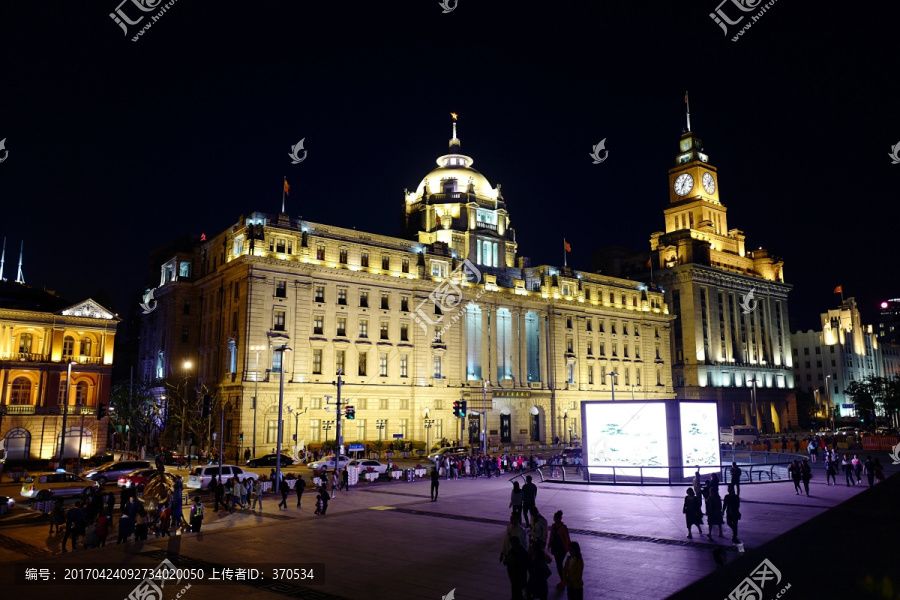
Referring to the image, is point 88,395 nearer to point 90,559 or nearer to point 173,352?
point 173,352

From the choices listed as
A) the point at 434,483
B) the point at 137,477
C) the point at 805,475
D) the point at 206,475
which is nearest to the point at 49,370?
the point at 137,477

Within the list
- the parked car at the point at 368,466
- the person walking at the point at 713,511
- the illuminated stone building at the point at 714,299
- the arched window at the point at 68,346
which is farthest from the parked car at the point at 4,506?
the illuminated stone building at the point at 714,299

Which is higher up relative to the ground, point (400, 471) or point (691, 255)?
point (691, 255)

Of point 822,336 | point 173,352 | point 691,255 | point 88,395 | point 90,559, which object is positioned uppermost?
point 691,255

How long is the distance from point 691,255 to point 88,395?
88.6 m

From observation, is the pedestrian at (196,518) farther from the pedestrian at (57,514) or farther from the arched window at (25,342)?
the arched window at (25,342)

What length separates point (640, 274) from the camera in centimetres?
11362

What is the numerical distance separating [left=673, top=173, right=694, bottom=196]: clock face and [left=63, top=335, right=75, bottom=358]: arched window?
101510 millimetres

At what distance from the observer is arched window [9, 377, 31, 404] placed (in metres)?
56.4

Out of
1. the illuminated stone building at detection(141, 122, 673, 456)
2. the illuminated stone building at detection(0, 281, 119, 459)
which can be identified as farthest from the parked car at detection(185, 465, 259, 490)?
the illuminated stone building at detection(0, 281, 119, 459)

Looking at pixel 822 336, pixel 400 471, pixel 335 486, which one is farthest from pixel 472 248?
pixel 822 336

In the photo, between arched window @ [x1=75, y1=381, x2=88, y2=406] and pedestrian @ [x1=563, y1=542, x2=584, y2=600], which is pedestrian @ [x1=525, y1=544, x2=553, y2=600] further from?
arched window @ [x1=75, y1=381, x2=88, y2=406]

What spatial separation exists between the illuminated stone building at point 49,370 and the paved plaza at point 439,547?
3366 cm

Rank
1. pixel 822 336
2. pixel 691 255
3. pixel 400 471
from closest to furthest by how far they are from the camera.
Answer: pixel 400 471
pixel 691 255
pixel 822 336
